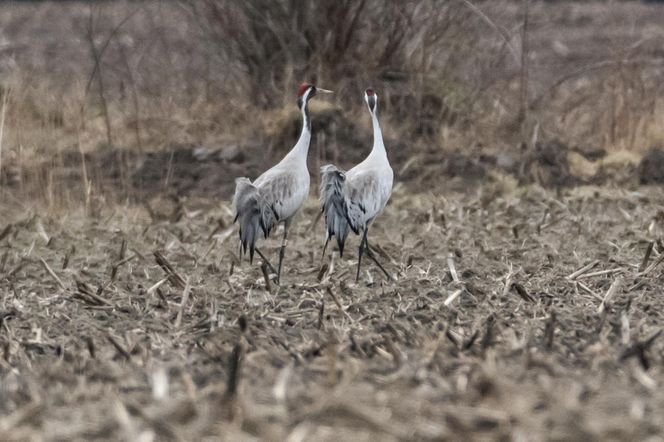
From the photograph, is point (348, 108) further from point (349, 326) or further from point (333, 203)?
point (349, 326)

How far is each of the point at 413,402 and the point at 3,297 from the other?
316cm

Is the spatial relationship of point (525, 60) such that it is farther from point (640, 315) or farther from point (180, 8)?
point (640, 315)

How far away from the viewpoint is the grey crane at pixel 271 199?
738 cm

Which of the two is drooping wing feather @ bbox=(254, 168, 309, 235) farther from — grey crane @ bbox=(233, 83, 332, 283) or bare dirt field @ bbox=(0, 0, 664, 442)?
bare dirt field @ bbox=(0, 0, 664, 442)

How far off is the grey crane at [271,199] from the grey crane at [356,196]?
0.84ft

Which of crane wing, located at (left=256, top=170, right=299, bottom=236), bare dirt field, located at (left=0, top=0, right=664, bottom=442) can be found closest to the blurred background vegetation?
bare dirt field, located at (left=0, top=0, right=664, bottom=442)

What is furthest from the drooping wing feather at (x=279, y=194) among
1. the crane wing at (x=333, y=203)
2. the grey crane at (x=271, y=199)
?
the crane wing at (x=333, y=203)

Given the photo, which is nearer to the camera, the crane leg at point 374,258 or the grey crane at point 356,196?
the crane leg at point 374,258

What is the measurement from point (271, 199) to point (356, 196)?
474 mm

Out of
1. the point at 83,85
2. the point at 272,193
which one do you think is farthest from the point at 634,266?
the point at 83,85

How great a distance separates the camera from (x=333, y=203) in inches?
287

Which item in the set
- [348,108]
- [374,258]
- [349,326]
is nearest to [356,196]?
[374,258]

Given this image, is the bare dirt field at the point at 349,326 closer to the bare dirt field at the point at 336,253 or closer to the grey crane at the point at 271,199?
the bare dirt field at the point at 336,253

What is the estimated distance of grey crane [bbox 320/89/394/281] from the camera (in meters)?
7.27
